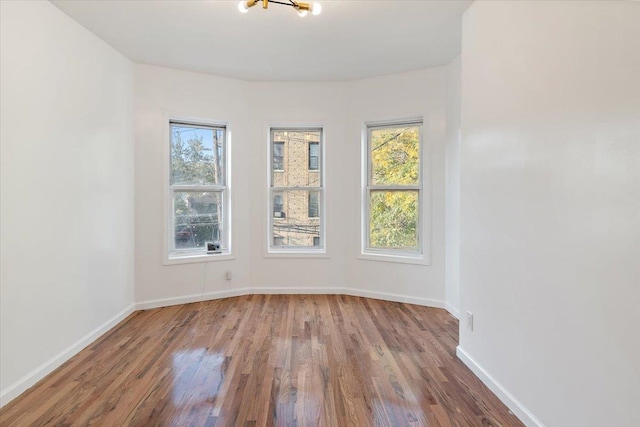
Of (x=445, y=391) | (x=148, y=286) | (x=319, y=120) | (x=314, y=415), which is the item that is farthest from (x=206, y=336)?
(x=319, y=120)

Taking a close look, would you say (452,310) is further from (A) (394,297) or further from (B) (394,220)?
(B) (394,220)

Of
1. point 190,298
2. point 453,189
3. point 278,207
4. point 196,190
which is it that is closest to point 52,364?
point 190,298

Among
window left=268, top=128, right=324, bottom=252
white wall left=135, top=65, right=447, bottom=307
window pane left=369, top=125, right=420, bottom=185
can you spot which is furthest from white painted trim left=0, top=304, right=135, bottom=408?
window pane left=369, top=125, right=420, bottom=185

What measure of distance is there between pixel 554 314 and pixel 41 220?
3.28 metres

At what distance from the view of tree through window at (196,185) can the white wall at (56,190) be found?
2.26 ft

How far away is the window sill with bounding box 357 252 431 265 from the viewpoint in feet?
14.1

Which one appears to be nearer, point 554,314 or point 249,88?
point 554,314

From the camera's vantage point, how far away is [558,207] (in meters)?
1.75

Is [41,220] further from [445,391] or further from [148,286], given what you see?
[445,391]

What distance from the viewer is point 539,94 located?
1898 mm

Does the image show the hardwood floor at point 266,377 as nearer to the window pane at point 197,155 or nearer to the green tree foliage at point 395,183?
the green tree foliage at point 395,183

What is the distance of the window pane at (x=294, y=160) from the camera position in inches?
191

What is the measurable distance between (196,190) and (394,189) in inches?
97.1

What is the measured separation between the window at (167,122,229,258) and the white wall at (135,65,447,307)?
0.61 ft
